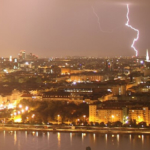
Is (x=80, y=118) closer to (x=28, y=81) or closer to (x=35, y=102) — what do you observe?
(x=35, y=102)

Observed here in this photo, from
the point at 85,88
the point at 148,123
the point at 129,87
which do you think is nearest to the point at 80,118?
the point at 148,123

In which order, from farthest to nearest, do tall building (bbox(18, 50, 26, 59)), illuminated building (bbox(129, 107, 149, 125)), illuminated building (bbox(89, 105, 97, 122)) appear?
1. tall building (bbox(18, 50, 26, 59))
2. illuminated building (bbox(89, 105, 97, 122))
3. illuminated building (bbox(129, 107, 149, 125))

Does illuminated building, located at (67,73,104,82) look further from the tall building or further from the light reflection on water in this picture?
the tall building

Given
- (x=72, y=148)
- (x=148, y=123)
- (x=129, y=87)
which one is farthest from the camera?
(x=129, y=87)

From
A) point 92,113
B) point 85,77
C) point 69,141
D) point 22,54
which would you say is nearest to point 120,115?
point 92,113

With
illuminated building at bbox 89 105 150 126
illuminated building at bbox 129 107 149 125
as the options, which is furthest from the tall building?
illuminated building at bbox 129 107 149 125

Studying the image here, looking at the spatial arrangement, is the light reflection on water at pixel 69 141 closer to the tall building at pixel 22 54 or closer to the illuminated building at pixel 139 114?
the illuminated building at pixel 139 114

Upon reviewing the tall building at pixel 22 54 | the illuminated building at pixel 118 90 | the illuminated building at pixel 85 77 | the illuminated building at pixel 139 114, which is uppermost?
the tall building at pixel 22 54

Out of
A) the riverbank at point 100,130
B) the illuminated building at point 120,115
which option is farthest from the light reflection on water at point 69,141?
the illuminated building at point 120,115

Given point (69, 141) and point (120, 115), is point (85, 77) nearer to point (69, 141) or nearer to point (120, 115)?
point (120, 115)
